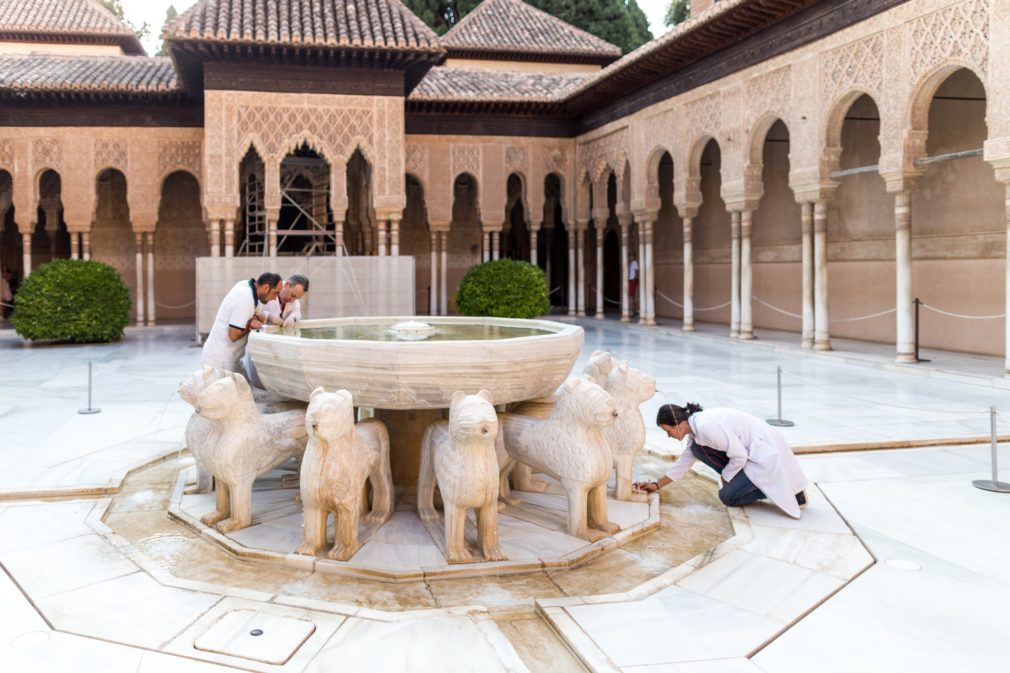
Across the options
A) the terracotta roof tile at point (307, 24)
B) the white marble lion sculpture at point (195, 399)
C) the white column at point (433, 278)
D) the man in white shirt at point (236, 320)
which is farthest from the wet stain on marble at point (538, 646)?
the white column at point (433, 278)

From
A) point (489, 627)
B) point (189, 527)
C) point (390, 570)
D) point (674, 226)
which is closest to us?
point (489, 627)

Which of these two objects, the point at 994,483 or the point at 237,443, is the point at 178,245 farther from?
the point at 994,483

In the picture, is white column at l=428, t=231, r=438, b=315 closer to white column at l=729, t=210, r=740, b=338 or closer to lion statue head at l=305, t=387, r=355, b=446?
white column at l=729, t=210, r=740, b=338

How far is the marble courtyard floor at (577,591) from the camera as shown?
9.36 ft

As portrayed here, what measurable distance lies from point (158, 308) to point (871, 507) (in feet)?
70.3

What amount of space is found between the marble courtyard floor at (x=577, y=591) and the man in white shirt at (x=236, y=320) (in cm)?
91

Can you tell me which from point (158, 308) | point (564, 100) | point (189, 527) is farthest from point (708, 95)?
point (158, 308)

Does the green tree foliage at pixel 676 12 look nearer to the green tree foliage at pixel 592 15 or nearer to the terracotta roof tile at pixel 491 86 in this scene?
the green tree foliage at pixel 592 15

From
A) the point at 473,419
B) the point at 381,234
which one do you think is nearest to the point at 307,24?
the point at 381,234

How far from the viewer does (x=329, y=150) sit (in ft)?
56.0

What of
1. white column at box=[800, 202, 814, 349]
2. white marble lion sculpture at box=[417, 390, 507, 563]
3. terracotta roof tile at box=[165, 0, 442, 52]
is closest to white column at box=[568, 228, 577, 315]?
terracotta roof tile at box=[165, 0, 442, 52]

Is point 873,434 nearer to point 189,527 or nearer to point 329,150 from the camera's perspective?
point 189,527

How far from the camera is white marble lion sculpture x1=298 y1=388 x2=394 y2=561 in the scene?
11.9 feet

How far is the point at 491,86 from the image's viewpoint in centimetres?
2127
